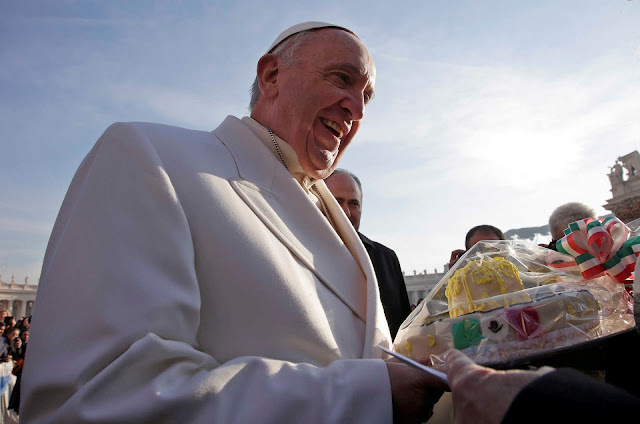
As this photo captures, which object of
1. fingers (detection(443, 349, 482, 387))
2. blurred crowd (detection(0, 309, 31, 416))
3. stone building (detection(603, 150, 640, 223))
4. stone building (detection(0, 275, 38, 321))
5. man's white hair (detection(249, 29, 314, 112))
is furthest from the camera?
stone building (detection(0, 275, 38, 321))

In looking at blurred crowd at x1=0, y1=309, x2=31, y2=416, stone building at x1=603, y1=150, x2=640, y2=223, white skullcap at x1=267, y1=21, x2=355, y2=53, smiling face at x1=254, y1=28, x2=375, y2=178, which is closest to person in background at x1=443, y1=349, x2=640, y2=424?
smiling face at x1=254, y1=28, x2=375, y2=178

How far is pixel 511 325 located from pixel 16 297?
223 feet

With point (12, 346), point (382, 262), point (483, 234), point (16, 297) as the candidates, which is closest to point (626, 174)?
point (483, 234)

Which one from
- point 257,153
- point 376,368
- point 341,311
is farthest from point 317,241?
point 376,368

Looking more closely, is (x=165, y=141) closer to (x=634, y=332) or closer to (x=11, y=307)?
(x=634, y=332)

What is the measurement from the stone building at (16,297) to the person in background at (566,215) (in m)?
65.6

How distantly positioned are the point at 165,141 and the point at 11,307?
2670 inches

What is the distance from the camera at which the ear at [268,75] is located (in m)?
2.32

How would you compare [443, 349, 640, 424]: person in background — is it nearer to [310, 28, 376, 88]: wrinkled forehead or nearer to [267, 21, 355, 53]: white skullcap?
[310, 28, 376, 88]: wrinkled forehead

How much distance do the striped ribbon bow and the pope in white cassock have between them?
793mm

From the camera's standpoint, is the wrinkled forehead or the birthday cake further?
the wrinkled forehead

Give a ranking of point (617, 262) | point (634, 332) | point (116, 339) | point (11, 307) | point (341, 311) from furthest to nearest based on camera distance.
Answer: point (11, 307)
point (341, 311)
point (617, 262)
point (634, 332)
point (116, 339)

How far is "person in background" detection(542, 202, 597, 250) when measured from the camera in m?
3.97

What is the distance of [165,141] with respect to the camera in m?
1.66
